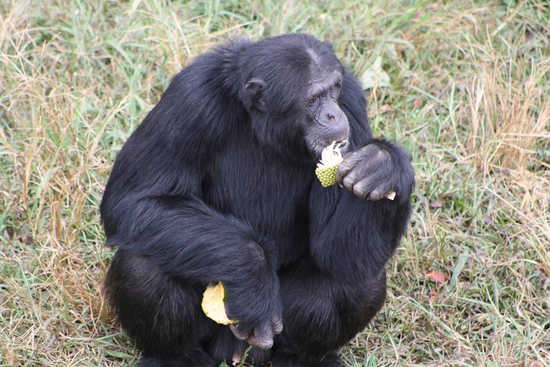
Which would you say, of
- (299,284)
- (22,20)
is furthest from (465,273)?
(22,20)

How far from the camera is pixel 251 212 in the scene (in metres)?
5.50

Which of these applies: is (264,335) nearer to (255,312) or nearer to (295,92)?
(255,312)

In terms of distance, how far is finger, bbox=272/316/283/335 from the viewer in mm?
5130

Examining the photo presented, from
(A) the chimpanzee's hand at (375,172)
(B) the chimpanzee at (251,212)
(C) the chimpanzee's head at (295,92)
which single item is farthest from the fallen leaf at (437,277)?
(C) the chimpanzee's head at (295,92)

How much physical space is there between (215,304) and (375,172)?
4.01 feet

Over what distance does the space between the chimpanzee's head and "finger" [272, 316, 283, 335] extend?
96cm

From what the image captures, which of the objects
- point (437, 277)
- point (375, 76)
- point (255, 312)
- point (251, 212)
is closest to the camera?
point (255, 312)

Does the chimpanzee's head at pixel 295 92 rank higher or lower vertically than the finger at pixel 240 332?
higher

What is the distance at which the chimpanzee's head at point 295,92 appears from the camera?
5130mm

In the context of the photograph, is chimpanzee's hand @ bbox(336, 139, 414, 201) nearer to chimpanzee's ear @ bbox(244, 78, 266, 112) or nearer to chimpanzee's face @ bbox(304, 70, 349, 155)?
chimpanzee's face @ bbox(304, 70, 349, 155)

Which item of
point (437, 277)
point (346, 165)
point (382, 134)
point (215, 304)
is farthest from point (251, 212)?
point (382, 134)

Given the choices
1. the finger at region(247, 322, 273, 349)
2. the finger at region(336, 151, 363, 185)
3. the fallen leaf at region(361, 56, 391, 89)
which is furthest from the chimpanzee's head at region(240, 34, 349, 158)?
the fallen leaf at region(361, 56, 391, 89)

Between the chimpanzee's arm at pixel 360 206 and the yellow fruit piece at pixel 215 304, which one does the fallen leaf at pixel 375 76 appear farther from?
the yellow fruit piece at pixel 215 304

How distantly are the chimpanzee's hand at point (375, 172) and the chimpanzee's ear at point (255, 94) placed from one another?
0.67m
